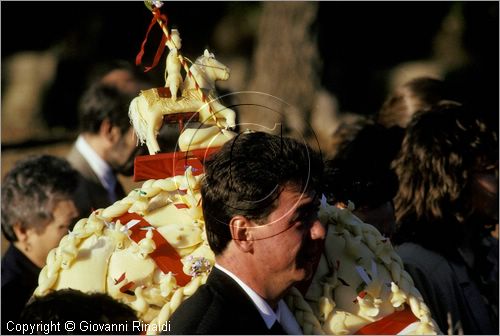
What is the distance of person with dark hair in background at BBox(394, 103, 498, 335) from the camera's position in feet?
15.5

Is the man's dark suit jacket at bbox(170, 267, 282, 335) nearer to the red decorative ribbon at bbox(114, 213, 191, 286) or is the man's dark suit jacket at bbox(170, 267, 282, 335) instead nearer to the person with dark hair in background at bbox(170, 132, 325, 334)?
the person with dark hair in background at bbox(170, 132, 325, 334)

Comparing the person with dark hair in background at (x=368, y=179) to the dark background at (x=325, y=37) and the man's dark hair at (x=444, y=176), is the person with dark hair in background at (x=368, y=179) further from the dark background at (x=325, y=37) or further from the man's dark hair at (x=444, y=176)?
the dark background at (x=325, y=37)

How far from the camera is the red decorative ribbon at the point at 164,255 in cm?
336

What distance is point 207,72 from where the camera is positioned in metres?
3.63

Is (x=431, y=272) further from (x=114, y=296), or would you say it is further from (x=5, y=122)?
(x=5, y=122)

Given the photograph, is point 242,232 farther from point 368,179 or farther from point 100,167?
point 100,167

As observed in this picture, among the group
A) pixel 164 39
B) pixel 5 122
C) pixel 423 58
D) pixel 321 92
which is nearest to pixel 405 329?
pixel 164 39

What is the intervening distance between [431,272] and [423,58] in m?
11.8

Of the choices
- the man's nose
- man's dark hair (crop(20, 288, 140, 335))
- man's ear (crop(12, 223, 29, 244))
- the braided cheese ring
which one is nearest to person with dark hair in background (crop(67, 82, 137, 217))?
man's ear (crop(12, 223, 29, 244))

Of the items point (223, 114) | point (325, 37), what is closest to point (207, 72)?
point (223, 114)

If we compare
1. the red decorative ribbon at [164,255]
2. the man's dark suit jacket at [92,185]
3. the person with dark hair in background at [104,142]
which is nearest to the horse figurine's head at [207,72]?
the red decorative ribbon at [164,255]

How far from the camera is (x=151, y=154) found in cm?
353

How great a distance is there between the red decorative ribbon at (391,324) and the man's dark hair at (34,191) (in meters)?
2.05

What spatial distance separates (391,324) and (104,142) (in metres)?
3.32
